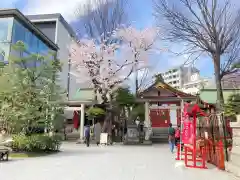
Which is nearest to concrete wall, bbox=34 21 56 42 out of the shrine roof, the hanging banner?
the shrine roof

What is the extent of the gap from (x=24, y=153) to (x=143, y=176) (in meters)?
6.90

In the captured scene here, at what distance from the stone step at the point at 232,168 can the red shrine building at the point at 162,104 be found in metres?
13.5

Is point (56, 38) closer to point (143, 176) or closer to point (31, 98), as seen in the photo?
point (31, 98)

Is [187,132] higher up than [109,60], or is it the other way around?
[109,60]

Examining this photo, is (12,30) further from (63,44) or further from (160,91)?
(63,44)

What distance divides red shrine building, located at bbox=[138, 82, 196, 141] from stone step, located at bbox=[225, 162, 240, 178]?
1354 cm

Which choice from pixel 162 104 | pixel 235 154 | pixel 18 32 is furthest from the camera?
pixel 162 104

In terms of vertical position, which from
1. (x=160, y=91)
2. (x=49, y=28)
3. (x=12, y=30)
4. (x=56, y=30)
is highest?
(x=49, y=28)

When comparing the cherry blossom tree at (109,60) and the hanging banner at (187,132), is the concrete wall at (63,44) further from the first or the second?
the hanging banner at (187,132)

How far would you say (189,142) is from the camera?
9.69 metres

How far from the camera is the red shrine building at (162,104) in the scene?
2188 cm

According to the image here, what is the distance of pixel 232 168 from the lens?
753 cm

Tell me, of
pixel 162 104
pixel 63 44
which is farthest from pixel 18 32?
pixel 63 44

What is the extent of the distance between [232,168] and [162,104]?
15.9 metres
